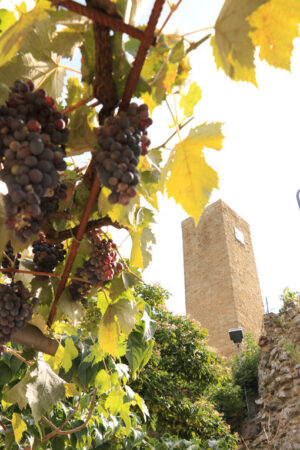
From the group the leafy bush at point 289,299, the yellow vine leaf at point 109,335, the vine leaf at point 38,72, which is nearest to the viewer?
the vine leaf at point 38,72

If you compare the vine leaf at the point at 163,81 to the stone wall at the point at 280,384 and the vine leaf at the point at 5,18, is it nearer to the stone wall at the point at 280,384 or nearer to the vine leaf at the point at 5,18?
the vine leaf at the point at 5,18

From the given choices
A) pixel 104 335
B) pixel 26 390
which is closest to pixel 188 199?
pixel 104 335

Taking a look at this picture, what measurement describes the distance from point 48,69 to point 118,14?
0.15 meters

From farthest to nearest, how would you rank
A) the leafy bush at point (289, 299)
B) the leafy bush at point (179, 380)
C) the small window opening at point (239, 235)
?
1. the small window opening at point (239, 235)
2. the leafy bush at point (289, 299)
3. the leafy bush at point (179, 380)

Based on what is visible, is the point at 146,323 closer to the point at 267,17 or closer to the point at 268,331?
the point at 267,17

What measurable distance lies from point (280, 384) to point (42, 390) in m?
6.09

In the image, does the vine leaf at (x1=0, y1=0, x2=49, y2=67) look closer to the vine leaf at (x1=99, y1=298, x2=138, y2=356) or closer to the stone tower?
the vine leaf at (x1=99, y1=298, x2=138, y2=356)

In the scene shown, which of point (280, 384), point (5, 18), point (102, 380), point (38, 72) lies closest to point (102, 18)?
point (38, 72)

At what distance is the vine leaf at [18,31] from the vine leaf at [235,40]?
0.17 m

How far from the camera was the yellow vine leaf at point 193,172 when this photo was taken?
0.48 metres

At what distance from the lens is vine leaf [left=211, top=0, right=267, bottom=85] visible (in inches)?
15.1

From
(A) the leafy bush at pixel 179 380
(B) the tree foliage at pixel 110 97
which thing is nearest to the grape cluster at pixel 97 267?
(B) the tree foliage at pixel 110 97

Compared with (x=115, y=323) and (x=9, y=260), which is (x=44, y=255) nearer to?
(x=9, y=260)

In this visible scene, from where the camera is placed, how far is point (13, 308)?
63 centimetres
